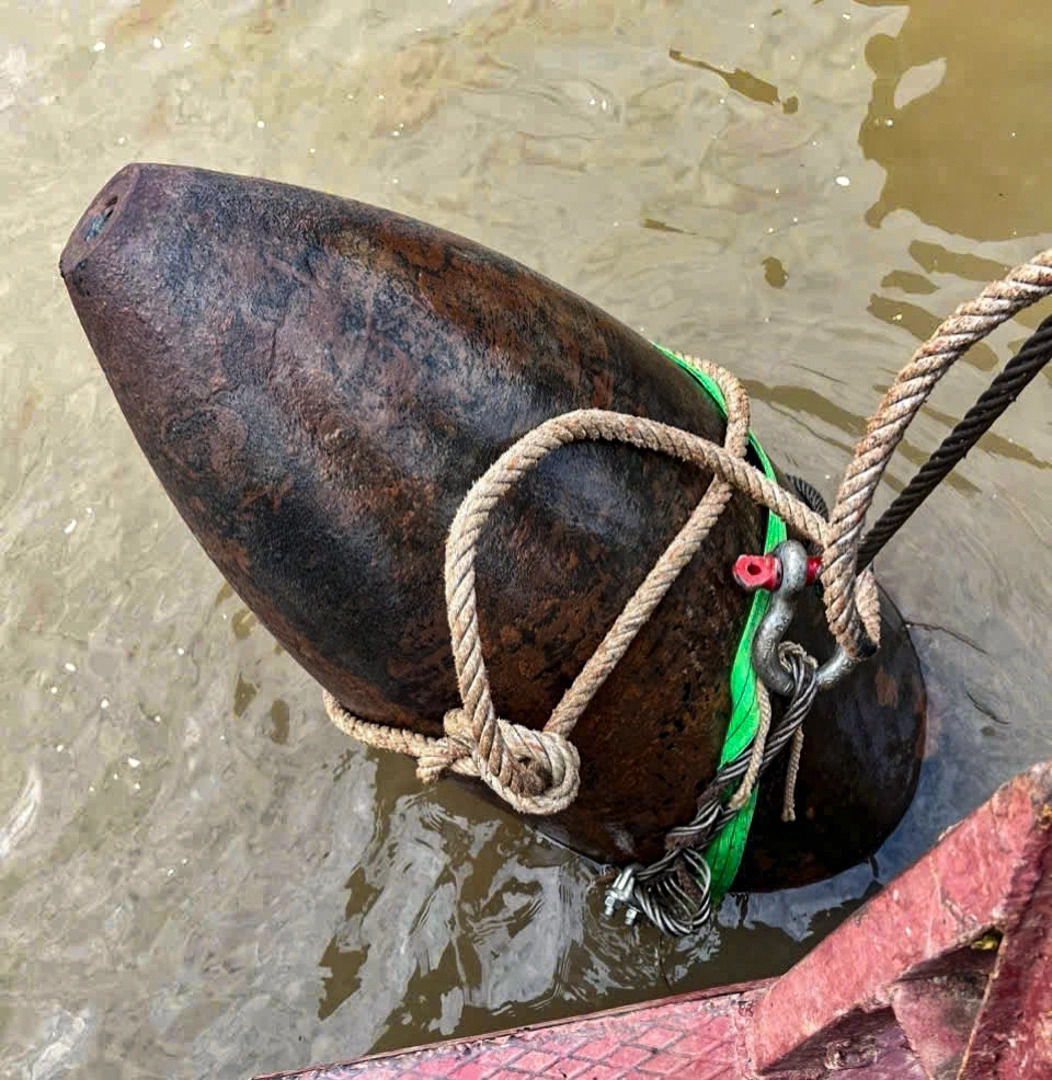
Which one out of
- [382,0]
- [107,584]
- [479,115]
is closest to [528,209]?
[479,115]

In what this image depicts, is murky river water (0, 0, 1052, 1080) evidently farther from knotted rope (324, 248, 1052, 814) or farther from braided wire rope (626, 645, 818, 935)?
knotted rope (324, 248, 1052, 814)

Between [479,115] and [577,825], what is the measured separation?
302cm

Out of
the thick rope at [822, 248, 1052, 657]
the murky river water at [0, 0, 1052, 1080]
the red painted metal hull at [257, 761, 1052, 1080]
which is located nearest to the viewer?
the red painted metal hull at [257, 761, 1052, 1080]

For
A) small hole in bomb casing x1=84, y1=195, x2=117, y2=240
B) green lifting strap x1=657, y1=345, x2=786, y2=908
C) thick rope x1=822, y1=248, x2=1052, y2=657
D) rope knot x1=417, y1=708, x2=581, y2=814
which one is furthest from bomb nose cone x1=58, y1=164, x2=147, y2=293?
thick rope x1=822, y1=248, x2=1052, y2=657

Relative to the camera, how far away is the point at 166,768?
324 cm

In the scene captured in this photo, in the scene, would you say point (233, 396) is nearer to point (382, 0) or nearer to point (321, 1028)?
point (321, 1028)

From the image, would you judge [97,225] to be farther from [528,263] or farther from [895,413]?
[528,263]

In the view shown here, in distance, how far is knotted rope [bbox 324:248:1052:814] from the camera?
58.3 inches

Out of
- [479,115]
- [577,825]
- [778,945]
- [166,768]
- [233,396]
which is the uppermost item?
[233,396]

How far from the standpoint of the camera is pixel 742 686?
6.24ft

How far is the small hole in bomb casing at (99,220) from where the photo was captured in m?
1.52

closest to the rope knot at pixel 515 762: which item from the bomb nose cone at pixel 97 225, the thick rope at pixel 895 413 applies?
the thick rope at pixel 895 413

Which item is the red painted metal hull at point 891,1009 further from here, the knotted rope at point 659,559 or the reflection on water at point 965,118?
the reflection on water at point 965,118

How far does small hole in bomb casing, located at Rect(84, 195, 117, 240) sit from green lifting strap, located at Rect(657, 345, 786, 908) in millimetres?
961
